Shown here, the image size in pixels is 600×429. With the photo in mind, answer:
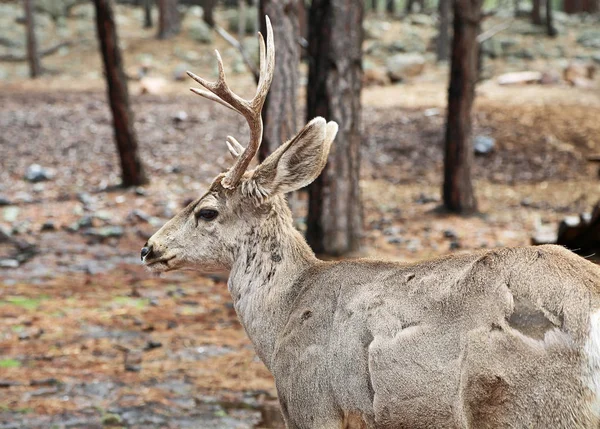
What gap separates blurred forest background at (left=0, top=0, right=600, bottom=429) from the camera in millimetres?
7773

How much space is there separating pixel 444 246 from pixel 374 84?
1575 centimetres

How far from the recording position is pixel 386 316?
4.32m

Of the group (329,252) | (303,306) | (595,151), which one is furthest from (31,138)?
(303,306)

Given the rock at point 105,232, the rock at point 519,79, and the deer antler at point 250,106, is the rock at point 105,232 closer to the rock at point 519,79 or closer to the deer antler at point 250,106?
the deer antler at point 250,106

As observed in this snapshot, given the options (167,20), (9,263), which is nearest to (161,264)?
(9,263)

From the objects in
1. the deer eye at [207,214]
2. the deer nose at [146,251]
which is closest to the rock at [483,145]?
the deer eye at [207,214]

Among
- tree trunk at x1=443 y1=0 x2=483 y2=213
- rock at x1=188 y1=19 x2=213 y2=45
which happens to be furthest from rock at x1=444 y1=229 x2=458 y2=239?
rock at x1=188 y1=19 x2=213 y2=45

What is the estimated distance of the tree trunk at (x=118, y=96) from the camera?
46.8 feet

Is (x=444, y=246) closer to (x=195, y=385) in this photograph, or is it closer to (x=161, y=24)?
(x=195, y=385)

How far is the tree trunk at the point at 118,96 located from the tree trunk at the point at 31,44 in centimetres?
1497

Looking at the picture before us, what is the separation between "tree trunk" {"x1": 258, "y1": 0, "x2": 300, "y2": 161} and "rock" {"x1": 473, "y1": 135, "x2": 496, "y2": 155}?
949 cm

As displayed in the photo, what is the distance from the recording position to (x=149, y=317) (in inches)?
370

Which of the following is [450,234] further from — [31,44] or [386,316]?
[31,44]

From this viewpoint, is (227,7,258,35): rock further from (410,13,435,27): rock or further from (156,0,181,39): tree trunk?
(410,13,435,27): rock
